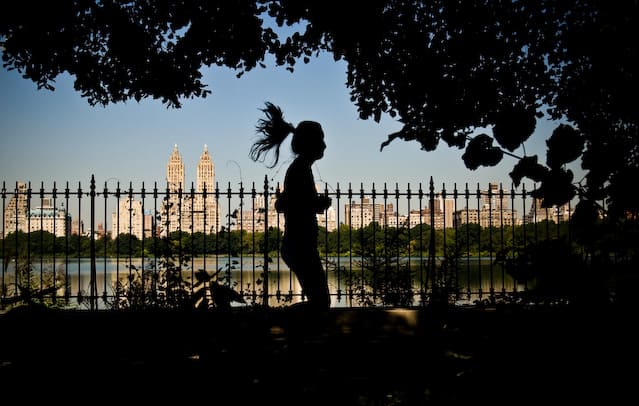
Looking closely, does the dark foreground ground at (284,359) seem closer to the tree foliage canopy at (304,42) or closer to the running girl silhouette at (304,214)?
the running girl silhouette at (304,214)

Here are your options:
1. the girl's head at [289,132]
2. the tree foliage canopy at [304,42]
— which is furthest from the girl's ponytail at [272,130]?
the tree foliage canopy at [304,42]

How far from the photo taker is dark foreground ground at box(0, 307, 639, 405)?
5.30 feet

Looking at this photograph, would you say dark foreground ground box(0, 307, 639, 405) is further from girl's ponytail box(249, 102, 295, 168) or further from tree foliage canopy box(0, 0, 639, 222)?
tree foliage canopy box(0, 0, 639, 222)

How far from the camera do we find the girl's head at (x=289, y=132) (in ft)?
11.7

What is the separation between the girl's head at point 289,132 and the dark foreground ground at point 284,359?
1.38 meters

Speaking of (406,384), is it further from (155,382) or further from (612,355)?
(612,355)

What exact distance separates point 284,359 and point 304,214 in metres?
1.78

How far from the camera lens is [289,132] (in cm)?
388

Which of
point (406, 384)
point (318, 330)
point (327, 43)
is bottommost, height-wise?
point (406, 384)

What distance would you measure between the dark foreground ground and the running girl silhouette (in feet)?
3.65

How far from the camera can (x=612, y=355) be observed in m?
1.17

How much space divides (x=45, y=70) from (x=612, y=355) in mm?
8729

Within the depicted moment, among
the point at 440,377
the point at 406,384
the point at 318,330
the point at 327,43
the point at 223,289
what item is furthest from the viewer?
the point at 327,43

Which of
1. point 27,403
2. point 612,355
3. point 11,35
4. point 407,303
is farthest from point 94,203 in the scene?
point 612,355
